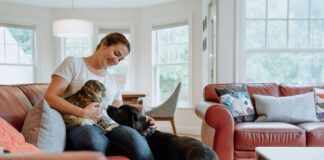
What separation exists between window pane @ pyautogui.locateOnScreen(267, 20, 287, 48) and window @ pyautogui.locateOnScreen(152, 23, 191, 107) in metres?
1.80

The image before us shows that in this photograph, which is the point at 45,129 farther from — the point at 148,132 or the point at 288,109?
the point at 288,109

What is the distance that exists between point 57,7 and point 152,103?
255cm

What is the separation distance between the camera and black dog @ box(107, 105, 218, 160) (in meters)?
1.32

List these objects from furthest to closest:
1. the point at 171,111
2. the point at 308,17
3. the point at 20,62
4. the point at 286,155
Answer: the point at 20,62, the point at 171,111, the point at 308,17, the point at 286,155

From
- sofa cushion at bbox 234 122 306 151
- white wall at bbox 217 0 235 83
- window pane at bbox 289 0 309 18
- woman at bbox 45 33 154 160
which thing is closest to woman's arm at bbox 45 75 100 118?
woman at bbox 45 33 154 160

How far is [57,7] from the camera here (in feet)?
18.9

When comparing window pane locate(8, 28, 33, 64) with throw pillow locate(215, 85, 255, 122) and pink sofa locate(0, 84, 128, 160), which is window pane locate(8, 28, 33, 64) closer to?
throw pillow locate(215, 85, 255, 122)

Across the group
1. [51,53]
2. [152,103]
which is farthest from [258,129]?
[51,53]

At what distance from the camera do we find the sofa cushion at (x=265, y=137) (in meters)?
2.45

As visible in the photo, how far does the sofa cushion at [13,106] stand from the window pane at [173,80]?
393 cm

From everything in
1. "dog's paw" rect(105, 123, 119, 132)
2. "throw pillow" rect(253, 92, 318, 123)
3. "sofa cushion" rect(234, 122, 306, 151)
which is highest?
"dog's paw" rect(105, 123, 119, 132)

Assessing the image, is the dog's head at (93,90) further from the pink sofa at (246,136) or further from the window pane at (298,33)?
the window pane at (298,33)

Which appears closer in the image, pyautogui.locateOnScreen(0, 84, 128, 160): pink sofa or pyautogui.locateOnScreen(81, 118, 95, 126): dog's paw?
pyautogui.locateOnScreen(0, 84, 128, 160): pink sofa

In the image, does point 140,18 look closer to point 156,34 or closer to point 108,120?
point 156,34
